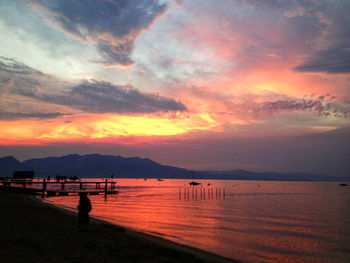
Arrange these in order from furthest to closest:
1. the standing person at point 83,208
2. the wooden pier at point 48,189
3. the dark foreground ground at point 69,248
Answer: the wooden pier at point 48,189
the standing person at point 83,208
the dark foreground ground at point 69,248

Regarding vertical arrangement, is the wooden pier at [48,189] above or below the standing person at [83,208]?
below

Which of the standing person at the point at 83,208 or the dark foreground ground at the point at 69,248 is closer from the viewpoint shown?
the dark foreground ground at the point at 69,248

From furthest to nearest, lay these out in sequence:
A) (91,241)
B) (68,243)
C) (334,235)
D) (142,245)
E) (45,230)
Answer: (334,235) → (45,230) → (142,245) → (91,241) → (68,243)

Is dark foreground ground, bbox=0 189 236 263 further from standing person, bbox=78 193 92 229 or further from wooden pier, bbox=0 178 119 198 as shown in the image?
wooden pier, bbox=0 178 119 198

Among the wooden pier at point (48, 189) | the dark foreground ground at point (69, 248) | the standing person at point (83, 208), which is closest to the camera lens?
the dark foreground ground at point (69, 248)

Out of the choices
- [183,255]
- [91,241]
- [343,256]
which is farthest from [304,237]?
[91,241]

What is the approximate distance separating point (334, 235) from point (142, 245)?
23.2m

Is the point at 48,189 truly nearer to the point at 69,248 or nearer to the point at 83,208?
the point at 83,208

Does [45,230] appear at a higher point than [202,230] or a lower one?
higher

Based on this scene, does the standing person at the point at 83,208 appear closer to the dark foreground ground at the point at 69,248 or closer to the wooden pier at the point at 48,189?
the dark foreground ground at the point at 69,248

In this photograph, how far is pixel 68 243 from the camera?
1405 cm

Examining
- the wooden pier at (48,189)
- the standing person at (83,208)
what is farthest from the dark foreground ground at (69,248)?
the wooden pier at (48,189)

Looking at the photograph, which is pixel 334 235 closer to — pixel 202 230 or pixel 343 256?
pixel 343 256

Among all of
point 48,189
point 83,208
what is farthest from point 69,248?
point 48,189
